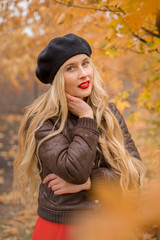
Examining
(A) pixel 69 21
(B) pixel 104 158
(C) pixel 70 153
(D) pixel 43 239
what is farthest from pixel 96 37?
(D) pixel 43 239

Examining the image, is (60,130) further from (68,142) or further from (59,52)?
(59,52)

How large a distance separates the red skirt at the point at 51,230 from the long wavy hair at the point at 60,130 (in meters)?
0.36

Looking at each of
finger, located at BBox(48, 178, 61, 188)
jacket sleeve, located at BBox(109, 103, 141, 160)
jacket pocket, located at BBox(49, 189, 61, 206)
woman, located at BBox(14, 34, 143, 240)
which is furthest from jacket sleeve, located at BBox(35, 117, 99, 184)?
jacket sleeve, located at BBox(109, 103, 141, 160)

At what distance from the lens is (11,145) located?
8.03 m

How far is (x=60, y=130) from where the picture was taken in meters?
1.78

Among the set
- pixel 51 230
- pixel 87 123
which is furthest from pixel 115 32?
pixel 51 230

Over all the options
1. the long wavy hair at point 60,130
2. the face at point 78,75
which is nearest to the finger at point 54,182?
the long wavy hair at point 60,130

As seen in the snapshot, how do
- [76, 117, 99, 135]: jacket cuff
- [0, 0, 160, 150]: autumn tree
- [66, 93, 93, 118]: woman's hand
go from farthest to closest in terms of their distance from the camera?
[0, 0, 160, 150]: autumn tree, [66, 93, 93, 118]: woman's hand, [76, 117, 99, 135]: jacket cuff

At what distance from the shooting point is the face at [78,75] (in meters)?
1.83

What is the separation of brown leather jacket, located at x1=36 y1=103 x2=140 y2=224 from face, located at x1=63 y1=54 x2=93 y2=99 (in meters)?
0.22

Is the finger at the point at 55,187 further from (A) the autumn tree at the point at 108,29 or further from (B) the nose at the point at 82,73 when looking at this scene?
(A) the autumn tree at the point at 108,29

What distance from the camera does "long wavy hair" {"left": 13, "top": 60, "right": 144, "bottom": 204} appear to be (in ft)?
6.07

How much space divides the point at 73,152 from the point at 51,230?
61cm

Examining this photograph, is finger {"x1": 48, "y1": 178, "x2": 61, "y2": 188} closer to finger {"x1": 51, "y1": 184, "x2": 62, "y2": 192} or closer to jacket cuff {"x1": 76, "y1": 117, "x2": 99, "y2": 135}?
finger {"x1": 51, "y1": 184, "x2": 62, "y2": 192}
